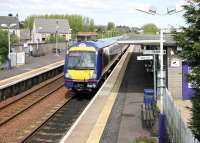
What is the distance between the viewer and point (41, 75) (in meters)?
33.6

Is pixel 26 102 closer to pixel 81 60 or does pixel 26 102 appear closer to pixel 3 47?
pixel 81 60

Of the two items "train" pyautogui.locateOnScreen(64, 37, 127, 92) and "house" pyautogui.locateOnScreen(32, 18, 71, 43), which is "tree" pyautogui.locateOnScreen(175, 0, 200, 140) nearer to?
"train" pyautogui.locateOnScreen(64, 37, 127, 92)

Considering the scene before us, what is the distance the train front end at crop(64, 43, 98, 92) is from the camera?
23984mm

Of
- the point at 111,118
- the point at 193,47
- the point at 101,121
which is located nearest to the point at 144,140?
the point at 101,121

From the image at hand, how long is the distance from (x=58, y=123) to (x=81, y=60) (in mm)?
6803

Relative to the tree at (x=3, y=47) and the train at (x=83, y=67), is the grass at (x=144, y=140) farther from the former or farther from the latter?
the tree at (x=3, y=47)

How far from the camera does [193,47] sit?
7711 mm

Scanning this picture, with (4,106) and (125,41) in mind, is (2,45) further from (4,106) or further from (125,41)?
(125,41)

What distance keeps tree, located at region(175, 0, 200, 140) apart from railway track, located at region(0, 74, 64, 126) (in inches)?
438

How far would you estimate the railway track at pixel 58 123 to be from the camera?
51.1 ft

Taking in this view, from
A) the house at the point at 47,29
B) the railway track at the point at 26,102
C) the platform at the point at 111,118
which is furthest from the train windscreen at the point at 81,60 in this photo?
the house at the point at 47,29

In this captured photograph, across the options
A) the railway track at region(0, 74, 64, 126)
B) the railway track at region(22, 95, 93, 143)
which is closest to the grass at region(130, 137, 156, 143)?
the railway track at region(22, 95, 93, 143)

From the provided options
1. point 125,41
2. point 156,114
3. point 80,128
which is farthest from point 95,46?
point 80,128

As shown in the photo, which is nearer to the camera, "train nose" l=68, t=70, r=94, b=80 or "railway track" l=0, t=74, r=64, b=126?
"railway track" l=0, t=74, r=64, b=126
